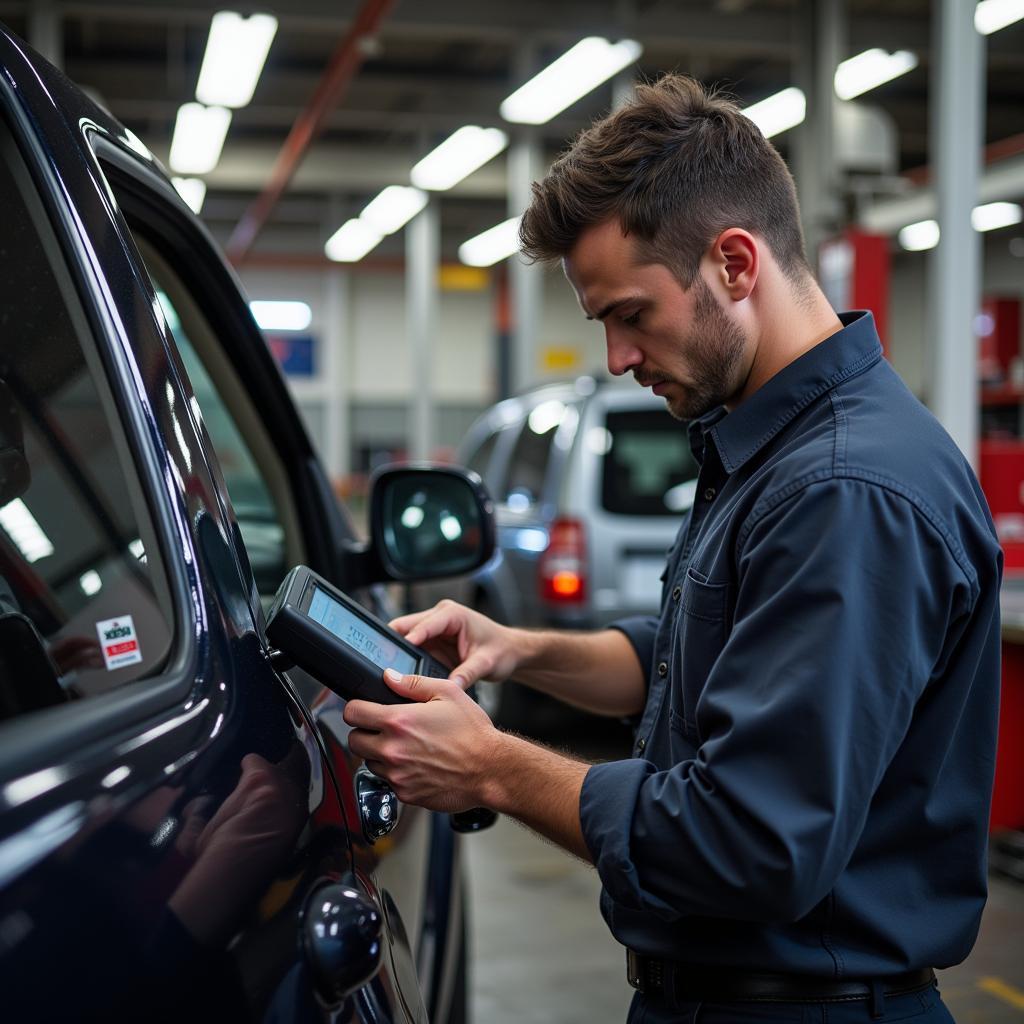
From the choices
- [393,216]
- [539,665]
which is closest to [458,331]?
[393,216]

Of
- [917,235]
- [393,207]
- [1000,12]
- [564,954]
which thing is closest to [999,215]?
[917,235]

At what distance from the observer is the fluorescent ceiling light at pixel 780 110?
499 inches

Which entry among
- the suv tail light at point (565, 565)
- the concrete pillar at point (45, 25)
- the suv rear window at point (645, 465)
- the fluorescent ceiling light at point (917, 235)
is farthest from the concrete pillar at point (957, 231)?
the fluorescent ceiling light at point (917, 235)

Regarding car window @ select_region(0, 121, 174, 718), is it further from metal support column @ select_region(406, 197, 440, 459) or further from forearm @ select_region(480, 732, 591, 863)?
metal support column @ select_region(406, 197, 440, 459)

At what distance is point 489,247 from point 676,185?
70.1ft

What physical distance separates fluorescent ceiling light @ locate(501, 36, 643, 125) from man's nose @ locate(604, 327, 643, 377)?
9.92m

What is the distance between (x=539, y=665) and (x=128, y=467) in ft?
2.89

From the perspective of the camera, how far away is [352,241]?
869 inches

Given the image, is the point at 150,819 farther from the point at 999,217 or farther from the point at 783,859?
the point at 999,217

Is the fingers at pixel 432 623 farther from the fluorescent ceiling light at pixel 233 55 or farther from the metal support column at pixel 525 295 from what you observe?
the metal support column at pixel 525 295

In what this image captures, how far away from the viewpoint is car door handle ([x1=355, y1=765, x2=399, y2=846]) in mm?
1390

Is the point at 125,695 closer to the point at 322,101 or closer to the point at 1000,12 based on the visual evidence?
the point at 1000,12

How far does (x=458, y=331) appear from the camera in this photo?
93.4 feet

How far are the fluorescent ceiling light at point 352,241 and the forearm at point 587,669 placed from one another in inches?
737
